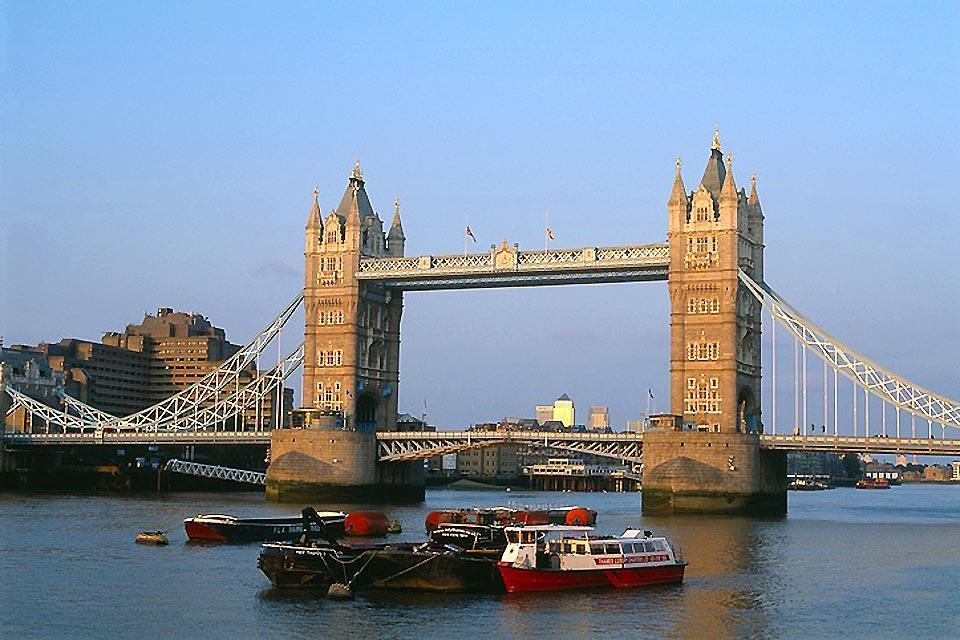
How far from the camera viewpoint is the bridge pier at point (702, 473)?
112m

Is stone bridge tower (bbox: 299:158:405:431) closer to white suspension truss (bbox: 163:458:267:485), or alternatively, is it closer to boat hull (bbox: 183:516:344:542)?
white suspension truss (bbox: 163:458:267:485)

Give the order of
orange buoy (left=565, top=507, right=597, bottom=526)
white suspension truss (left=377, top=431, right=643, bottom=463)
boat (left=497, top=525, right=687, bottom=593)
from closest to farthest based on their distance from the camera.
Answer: boat (left=497, top=525, right=687, bottom=593) < orange buoy (left=565, top=507, right=597, bottom=526) < white suspension truss (left=377, top=431, right=643, bottom=463)

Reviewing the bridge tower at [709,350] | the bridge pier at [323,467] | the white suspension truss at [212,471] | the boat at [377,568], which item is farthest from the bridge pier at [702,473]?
the white suspension truss at [212,471]

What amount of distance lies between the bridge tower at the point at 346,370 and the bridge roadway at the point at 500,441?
423 centimetres

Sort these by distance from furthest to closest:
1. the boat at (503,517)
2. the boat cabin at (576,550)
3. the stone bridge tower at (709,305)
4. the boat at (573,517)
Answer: the stone bridge tower at (709,305) < the boat at (573,517) < the boat at (503,517) < the boat cabin at (576,550)

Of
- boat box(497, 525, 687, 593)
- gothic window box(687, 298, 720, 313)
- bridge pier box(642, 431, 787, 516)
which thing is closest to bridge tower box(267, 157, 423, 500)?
bridge pier box(642, 431, 787, 516)

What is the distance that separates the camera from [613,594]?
6025 cm

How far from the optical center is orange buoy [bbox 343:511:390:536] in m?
88.5

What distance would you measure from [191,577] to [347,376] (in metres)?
69.6

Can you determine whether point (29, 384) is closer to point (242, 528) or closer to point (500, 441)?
point (500, 441)

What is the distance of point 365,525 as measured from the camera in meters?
89.0

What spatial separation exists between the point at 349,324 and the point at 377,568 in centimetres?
7508

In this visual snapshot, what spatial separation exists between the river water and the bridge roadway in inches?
823

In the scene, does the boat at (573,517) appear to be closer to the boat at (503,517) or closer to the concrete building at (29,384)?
the boat at (503,517)
